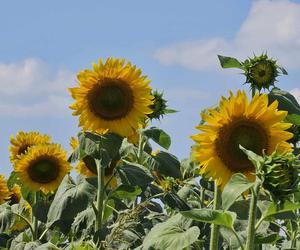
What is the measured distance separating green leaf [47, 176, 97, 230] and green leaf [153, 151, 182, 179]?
20.9 inches

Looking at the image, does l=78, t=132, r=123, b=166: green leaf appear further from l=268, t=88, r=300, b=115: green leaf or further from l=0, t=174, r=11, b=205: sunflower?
l=0, t=174, r=11, b=205: sunflower

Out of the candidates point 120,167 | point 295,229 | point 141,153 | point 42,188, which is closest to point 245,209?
point 295,229

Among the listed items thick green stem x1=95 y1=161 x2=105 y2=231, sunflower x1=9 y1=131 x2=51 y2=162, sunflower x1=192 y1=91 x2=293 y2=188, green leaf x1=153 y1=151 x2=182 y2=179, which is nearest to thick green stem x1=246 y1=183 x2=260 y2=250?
sunflower x1=192 y1=91 x2=293 y2=188

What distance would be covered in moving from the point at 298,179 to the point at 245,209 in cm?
78

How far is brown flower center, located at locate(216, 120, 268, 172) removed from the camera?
3.57 m

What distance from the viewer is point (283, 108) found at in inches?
151

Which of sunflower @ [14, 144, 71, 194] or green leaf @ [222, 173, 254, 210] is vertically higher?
sunflower @ [14, 144, 71, 194]

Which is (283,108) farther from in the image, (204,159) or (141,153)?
(141,153)

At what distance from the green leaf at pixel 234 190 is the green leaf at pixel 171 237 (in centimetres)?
43

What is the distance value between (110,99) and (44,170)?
170 cm

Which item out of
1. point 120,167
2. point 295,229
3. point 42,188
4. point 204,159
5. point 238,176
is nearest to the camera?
point 238,176

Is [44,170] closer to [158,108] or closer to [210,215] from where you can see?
[158,108]

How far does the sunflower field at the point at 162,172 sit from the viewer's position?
2773 millimetres

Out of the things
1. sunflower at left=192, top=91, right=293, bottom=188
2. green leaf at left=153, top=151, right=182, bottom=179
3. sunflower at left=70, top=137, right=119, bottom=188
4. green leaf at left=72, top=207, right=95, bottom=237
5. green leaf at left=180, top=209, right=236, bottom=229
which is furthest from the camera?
sunflower at left=70, top=137, right=119, bottom=188
